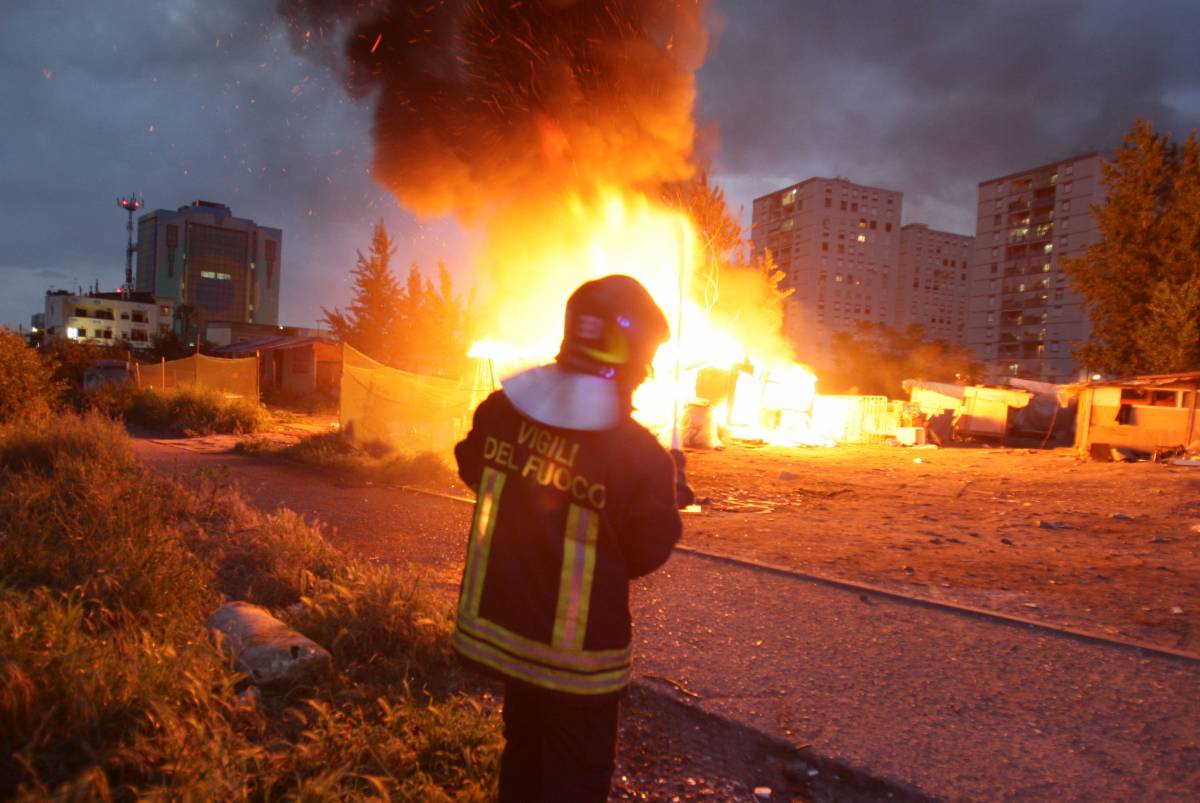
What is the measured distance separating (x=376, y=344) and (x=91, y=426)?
3038cm

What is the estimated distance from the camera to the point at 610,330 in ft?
5.74

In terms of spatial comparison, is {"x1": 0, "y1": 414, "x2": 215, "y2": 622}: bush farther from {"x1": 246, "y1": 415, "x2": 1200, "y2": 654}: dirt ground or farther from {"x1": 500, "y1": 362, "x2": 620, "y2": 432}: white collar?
{"x1": 246, "y1": 415, "x2": 1200, "y2": 654}: dirt ground

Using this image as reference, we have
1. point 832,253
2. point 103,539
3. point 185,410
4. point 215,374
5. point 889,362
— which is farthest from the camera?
point 832,253

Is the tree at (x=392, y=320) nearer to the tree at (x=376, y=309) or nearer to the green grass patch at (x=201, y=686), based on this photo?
the tree at (x=376, y=309)

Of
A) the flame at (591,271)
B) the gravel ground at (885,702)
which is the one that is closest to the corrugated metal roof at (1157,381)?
the flame at (591,271)

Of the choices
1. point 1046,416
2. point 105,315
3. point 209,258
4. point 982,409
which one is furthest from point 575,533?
point 209,258

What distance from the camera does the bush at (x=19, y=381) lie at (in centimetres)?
1197

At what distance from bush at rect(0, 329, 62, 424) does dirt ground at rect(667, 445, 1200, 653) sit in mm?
11526

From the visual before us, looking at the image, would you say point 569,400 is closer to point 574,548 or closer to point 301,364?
point 574,548

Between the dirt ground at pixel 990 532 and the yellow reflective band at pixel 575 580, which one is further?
the dirt ground at pixel 990 532

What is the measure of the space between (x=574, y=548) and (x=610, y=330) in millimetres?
545

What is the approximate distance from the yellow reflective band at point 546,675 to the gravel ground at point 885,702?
4.20 ft

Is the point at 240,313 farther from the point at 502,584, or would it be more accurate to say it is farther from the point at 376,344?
the point at 502,584

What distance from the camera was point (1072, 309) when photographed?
8462 centimetres
